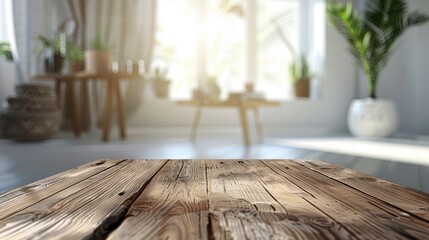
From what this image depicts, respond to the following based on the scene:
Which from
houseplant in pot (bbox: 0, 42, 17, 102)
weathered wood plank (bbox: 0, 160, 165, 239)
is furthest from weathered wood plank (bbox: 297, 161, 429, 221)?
houseplant in pot (bbox: 0, 42, 17, 102)

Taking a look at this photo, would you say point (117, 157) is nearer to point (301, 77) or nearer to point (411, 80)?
point (301, 77)

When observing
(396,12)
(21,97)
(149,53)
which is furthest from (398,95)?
(21,97)

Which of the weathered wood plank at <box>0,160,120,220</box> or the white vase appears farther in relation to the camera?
the white vase

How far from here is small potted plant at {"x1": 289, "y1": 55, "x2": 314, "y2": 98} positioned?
16.0ft

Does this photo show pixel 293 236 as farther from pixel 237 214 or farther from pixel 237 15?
pixel 237 15

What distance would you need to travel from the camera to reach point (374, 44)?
4.16 metres

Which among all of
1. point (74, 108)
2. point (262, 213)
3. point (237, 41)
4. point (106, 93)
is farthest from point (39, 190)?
point (237, 41)

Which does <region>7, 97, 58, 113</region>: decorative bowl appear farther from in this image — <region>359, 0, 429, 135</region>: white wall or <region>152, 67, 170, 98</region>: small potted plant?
<region>359, 0, 429, 135</region>: white wall

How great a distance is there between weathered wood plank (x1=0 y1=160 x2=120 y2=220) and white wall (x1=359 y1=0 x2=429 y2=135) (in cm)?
384

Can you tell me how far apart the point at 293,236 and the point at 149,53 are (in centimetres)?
415

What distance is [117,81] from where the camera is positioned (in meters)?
3.60

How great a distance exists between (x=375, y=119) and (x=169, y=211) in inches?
151

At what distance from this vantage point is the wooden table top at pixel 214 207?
558 millimetres

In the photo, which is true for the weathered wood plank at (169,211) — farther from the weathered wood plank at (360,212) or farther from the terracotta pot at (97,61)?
the terracotta pot at (97,61)
